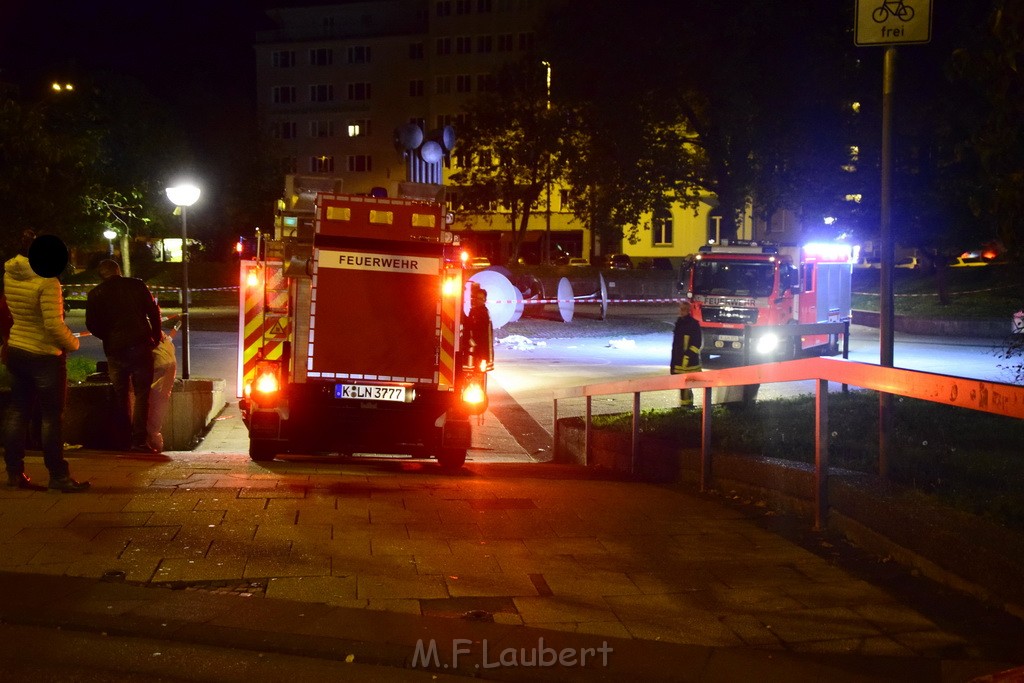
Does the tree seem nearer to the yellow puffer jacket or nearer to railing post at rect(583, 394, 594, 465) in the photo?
railing post at rect(583, 394, 594, 465)

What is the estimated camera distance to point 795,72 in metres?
33.9

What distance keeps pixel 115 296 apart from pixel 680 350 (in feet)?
31.0

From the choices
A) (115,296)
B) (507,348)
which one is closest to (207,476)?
(115,296)

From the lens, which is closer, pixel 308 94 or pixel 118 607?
pixel 118 607

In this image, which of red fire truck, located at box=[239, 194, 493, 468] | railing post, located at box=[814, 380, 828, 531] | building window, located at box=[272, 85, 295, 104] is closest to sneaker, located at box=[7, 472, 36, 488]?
red fire truck, located at box=[239, 194, 493, 468]

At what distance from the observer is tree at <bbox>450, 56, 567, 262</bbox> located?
4494 centimetres

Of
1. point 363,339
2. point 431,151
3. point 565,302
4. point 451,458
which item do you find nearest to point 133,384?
point 363,339

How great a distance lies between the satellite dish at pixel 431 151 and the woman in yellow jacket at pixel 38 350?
1315cm

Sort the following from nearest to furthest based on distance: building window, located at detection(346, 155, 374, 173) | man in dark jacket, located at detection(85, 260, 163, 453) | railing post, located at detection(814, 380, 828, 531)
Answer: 1. railing post, located at detection(814, 380, 828, 531)
2. man in dark jacket, located at detection(85, 260, 163, 453)
3. building window, located at detection(346, 155, 374, 173)

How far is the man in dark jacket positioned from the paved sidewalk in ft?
8.39

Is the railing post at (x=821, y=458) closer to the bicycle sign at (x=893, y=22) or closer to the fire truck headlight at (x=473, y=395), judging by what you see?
the bicycle sign at (x=893, y=22)

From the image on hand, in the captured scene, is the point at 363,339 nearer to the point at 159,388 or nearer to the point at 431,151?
the point at 159,388

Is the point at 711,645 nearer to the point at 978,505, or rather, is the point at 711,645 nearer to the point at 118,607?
the point at 978,505

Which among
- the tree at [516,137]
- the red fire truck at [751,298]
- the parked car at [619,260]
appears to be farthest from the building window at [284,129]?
the red fire truck at [751,298]
